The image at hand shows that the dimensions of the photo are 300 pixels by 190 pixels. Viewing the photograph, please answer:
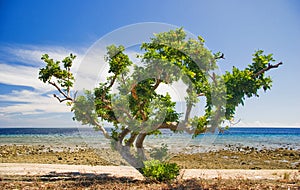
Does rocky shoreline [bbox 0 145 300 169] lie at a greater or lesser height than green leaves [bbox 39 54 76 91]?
lesser

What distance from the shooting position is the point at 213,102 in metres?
10.6

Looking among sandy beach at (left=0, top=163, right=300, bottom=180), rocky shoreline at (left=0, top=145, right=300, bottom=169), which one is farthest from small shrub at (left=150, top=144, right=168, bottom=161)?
rocky shoreline at (left=0, top=145, right=300, bottom=169)

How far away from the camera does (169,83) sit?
1100 cm

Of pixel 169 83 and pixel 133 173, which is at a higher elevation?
pixel 169 83

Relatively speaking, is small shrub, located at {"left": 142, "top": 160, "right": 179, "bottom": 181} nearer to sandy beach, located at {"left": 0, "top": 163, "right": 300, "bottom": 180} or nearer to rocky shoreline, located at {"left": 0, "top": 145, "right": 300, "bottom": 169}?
sandy beach, located at {"left": 0, "top": 163, "right": 300, "bottom": 180}

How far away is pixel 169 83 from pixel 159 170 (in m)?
3.70

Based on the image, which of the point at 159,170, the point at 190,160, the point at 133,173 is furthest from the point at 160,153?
the point at 190,160

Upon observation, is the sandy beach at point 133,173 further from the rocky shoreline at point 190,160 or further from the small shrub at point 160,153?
the small shrub at point 160,153

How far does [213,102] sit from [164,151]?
3.52 metres

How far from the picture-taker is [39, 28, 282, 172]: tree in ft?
34.9

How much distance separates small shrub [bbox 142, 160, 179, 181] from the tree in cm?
137

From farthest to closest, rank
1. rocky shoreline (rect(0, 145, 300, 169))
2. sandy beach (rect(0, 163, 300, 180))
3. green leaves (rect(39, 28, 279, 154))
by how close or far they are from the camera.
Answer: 1. rocky shoreline (rect(0, 145, 300, 169))
2. sandy beach (rect(0, 163, 300, 180))
3. green leaves (rect(39, 28, 279, 154))

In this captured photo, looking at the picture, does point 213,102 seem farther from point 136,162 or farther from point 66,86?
point 66,86

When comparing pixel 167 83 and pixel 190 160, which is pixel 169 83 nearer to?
pixel 167 83
